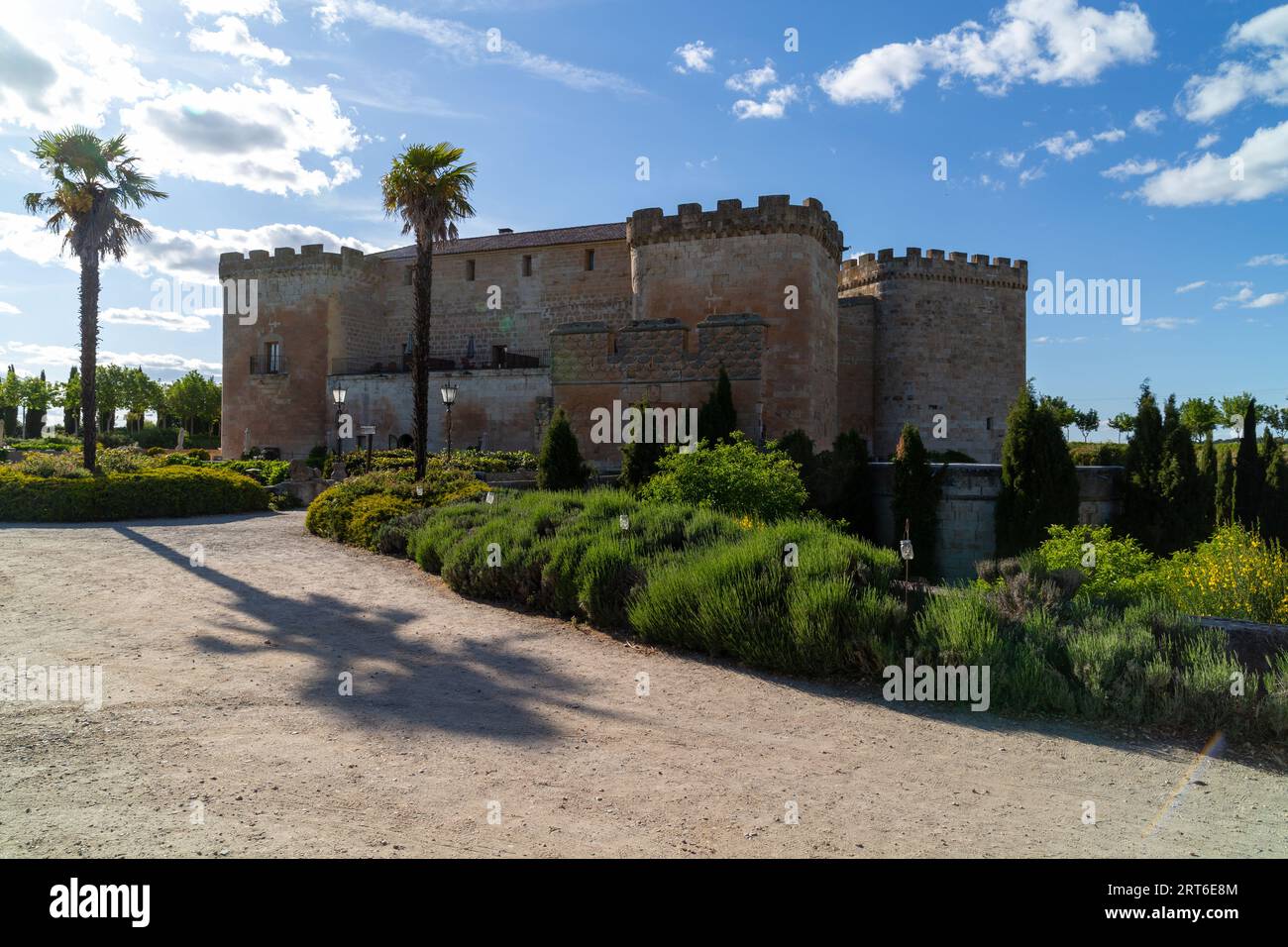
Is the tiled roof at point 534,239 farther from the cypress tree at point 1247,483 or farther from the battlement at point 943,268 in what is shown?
the cypress tree at point 1247,483

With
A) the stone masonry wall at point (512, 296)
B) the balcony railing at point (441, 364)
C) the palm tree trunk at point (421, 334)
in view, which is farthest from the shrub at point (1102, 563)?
the balcony railing at point (441, 364)

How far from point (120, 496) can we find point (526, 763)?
16580 millimetres

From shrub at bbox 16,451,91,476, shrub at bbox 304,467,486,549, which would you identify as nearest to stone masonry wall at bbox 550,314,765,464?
shrub at bbox 304,467,486,549

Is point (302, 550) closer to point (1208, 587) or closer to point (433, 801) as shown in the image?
point (433, 801)

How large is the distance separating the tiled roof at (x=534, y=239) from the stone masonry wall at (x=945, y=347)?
10.8m

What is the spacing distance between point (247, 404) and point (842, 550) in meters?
33.4

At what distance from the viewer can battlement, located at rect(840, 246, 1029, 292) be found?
2970 centimetres

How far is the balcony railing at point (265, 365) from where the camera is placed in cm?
3481

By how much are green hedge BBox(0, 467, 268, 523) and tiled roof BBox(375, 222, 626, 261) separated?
53.4 ft

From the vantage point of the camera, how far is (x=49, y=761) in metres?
4.78

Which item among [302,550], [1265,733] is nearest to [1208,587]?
[1265,733]

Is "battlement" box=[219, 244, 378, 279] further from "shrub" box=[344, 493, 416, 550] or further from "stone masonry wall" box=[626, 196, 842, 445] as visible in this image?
"shrub" box=[344, 493, 416, 550]

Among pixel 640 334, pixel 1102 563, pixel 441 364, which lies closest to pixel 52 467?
pixel 640 334
